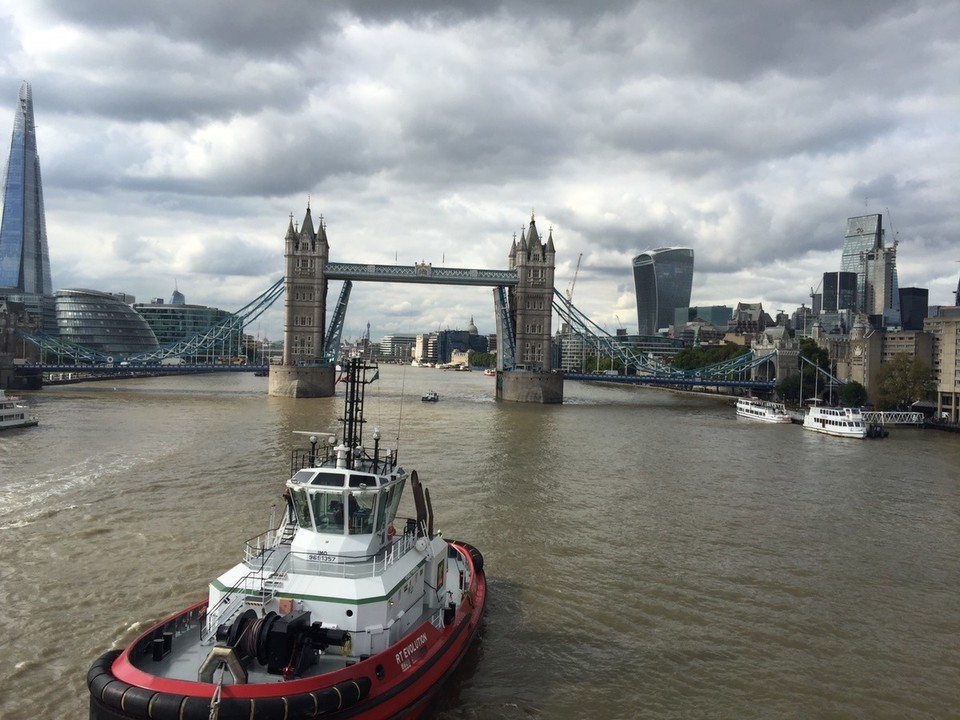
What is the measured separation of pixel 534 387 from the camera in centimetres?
8538

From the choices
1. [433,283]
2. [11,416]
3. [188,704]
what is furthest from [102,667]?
[433,283]

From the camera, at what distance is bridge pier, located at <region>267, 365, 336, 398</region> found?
3312 inches

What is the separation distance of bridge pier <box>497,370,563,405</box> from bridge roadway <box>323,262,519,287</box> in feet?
45.0

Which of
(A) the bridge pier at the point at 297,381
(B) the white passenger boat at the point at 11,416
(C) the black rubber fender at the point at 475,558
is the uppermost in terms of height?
(A) the bridge pier at the point at 297,381

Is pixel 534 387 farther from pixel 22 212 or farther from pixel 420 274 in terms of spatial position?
pixel 22 212

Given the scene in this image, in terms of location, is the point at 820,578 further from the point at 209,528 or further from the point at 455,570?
the point at 209,528

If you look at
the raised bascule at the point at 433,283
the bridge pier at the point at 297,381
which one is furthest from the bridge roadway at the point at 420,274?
the bridge pier at the point at 297,381

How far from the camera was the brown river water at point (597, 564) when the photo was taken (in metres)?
14.5

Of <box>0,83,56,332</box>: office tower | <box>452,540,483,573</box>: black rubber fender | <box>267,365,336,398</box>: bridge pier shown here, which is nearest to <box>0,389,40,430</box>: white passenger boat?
<box>267,365,336,398</box>: bridge pier

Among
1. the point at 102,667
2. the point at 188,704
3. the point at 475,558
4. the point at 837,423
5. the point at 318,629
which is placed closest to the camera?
the point at 188,704

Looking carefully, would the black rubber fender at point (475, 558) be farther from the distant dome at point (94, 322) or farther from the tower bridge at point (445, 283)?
the distant dome at point (94, 322)

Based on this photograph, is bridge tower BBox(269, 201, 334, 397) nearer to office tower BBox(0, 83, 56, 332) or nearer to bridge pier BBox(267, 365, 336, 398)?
bridge pier BBox(267, 365, 336, 398)

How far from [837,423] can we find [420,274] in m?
50.4

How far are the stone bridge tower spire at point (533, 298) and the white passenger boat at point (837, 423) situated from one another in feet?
117
